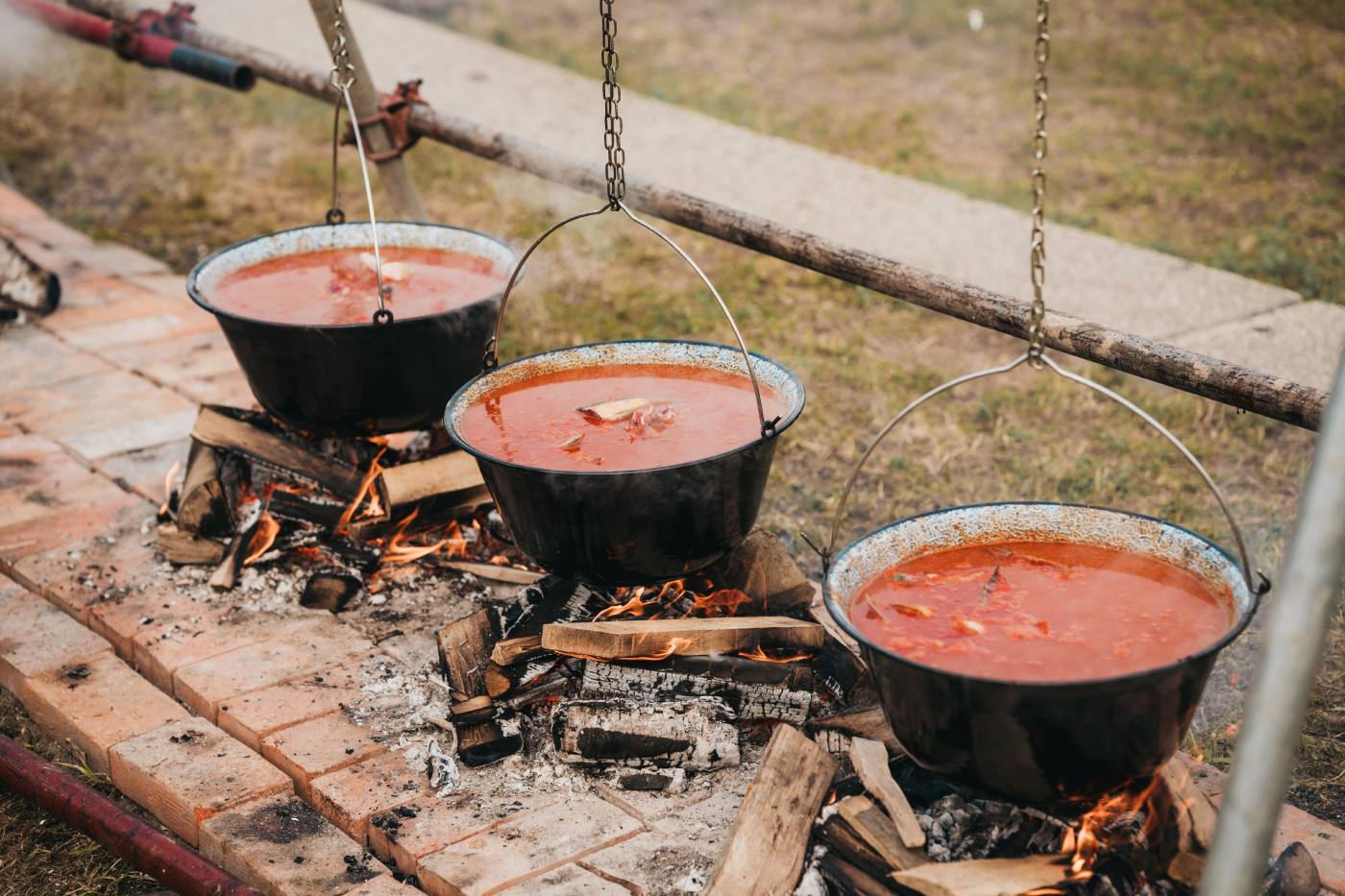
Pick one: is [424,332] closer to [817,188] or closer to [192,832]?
[192,832]

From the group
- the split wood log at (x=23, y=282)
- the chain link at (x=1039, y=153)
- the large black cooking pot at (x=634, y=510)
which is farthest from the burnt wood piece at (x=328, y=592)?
the split wood log at (x=23, y=282)

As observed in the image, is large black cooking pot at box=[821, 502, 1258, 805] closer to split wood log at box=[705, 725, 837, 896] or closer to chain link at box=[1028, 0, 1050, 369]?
split wood log at box=[705, 725, 837, 896]

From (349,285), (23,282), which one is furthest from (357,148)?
(23,282)

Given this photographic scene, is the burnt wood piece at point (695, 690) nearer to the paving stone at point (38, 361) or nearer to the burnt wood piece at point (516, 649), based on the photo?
the burnt wood piece at point (516, 649)

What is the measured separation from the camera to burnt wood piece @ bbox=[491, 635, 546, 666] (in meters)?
3.40

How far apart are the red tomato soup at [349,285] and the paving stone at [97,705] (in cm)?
110

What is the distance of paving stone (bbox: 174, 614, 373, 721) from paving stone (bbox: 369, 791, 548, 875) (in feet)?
2.45

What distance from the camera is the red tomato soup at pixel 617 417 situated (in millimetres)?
3213

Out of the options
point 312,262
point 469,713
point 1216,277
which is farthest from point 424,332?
point 1216,277

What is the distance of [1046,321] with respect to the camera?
336 cm

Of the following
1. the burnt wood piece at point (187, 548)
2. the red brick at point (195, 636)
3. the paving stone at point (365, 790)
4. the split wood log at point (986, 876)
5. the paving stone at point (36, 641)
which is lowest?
the paving stone at point (36, 641)

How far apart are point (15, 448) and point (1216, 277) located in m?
5.58

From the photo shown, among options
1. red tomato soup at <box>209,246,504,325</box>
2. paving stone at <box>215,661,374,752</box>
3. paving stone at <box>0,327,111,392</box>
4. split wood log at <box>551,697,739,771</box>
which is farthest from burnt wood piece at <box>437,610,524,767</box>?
paving stone at <box>0,327,111,392</box>

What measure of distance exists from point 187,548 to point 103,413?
1.43m
